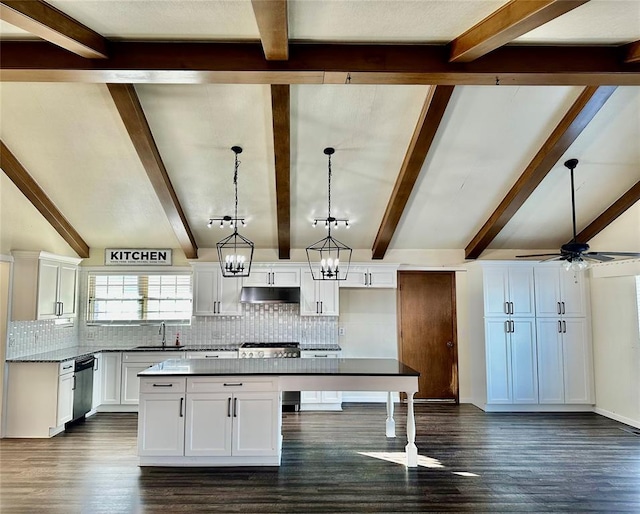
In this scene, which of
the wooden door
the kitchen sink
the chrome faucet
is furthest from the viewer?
the wooden door

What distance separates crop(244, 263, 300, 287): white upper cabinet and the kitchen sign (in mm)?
1402

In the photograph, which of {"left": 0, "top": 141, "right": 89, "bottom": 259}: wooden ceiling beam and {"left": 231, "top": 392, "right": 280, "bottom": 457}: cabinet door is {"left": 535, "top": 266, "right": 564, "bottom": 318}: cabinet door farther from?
Result: {"left": 0, "top": 141, "right": 89, "bottom": 259}: wooden ceiling beam

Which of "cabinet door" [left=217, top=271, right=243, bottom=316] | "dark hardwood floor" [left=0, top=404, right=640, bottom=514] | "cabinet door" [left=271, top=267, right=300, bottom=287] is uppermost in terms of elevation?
"cabinet door" [left=271, top=267, right=300, bottom=287]

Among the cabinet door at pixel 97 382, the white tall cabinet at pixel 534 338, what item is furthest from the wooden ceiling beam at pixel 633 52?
the cabinet door at pixel 97 382

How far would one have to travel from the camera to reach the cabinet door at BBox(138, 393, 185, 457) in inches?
159

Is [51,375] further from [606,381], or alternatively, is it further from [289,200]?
[606,381]

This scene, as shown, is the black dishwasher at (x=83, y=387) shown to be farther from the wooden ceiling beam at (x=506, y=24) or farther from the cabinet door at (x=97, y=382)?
the wooden ceiling beam at (x=506, y=24)

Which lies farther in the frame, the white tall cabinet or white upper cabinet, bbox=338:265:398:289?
white upper cabinet, bbox=338:265:398:289

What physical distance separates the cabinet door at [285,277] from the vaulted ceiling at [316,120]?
26 centimetres

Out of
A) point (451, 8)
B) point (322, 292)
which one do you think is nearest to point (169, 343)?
point (322, 292)

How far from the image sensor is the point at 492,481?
3750 millimetres

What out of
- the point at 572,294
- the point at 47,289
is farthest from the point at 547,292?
the point at 47,289

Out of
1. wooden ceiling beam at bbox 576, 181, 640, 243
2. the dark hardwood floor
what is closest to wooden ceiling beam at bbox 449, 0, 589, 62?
the dark hardwood floor

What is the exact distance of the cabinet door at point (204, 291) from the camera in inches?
257
